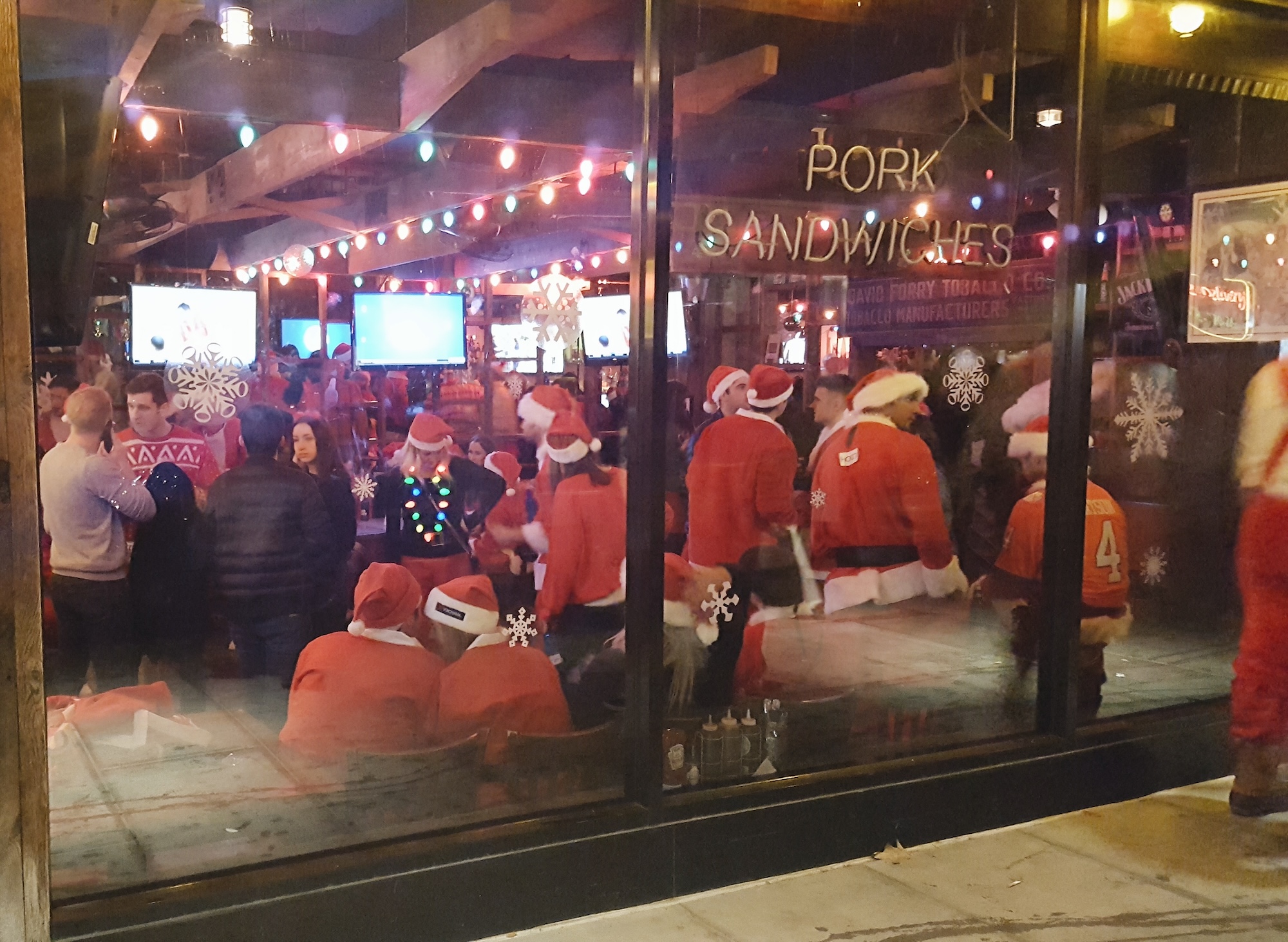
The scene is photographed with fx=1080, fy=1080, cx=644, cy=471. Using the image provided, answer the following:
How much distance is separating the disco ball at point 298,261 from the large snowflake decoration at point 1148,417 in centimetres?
422

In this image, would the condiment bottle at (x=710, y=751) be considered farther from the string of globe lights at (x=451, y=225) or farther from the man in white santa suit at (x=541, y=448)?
the string of globe lights at (x=451, y=225)

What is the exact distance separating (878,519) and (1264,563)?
5.53 feet

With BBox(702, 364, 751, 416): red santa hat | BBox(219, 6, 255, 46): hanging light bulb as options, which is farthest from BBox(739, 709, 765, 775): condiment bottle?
BBox(219, 6, 255, 46): hanging light bulb

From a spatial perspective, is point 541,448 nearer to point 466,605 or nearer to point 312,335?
point 466,605

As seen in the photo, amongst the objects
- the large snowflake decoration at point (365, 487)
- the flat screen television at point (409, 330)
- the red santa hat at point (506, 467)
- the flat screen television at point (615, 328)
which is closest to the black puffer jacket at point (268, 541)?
the large snowflake decoration at point (365, 487)

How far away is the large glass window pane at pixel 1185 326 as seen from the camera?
5551 mm

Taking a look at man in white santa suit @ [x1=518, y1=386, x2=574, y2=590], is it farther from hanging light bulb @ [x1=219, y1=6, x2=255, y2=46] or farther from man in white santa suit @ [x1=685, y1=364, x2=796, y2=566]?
hanging light bulb @ [x1=219, y1=6, x2=255, y2=46]

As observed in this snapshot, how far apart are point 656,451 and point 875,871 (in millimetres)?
1853

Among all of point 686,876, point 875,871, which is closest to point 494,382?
point 686,876

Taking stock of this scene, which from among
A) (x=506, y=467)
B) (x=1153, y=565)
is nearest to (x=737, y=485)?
(x=506, y=467)

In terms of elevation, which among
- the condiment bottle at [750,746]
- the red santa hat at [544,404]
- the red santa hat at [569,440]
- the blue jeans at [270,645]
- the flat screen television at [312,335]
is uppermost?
the flat screen television at [312,335]

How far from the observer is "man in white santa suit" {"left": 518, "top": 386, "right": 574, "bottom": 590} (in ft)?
15.0

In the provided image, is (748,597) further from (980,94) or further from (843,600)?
(980,94)

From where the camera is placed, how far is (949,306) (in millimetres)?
5160
